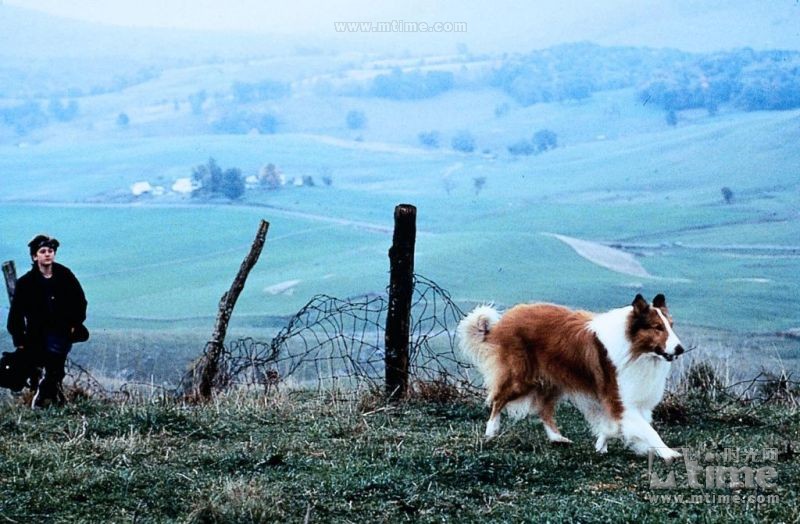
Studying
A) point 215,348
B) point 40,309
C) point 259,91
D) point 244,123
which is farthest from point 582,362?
point 259,91

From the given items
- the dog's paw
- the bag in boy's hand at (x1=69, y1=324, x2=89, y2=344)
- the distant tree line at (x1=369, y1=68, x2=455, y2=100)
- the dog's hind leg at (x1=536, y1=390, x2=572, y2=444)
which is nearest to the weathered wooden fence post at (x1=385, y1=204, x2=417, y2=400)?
the dog's hind leg at (x1=536, y1=390, x2=572, y2=444)

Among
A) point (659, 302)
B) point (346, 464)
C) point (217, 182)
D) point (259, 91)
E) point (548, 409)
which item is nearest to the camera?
point (346, 464)

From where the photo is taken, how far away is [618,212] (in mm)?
33562

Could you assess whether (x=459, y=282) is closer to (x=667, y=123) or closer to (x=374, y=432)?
(x=667, y=123)

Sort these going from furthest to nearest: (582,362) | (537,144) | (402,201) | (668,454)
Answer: (537,144) → (402,201) → (582,362) → (668,454)

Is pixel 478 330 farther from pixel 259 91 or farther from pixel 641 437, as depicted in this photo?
pixel 259 91

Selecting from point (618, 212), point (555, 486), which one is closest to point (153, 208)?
point (618, 212)

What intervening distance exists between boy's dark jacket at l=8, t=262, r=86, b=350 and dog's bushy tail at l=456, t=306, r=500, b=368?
3860 millimetres

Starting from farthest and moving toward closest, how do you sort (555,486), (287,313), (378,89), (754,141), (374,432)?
(378,89), (754,141), (287,313), (374,432), (555,486)

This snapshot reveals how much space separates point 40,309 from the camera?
1031 cm

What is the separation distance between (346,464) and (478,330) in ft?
7.18

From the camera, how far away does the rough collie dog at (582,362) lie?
8.06 meters

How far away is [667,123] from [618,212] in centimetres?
440

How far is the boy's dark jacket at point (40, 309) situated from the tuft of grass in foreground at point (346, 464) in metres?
0.73
